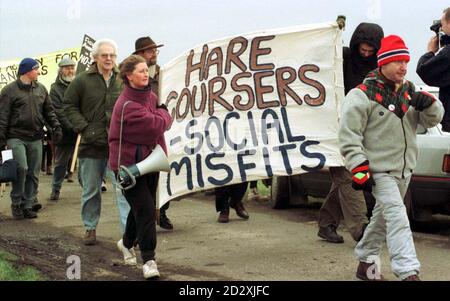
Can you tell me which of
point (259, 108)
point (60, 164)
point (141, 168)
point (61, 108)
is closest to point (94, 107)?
point (259, 108)

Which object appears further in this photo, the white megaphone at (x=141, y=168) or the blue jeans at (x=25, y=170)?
the blue jeans at (x=25, y=170)

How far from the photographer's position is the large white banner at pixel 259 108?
7.82 m

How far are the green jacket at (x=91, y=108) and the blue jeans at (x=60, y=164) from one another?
4.12 m

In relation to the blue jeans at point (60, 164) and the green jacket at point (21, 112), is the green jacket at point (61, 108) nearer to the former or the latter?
the blue jeans at point (60, 164)

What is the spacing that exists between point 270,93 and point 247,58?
408mm

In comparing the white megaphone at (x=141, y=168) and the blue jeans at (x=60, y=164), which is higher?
the white megaphone at (x=141, y=168)

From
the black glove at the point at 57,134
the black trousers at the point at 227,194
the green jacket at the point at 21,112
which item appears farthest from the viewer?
the black glove at the point at 57,134

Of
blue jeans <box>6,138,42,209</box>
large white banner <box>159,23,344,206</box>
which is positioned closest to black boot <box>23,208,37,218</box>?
blue jeans <box>6,138,42,209</box>

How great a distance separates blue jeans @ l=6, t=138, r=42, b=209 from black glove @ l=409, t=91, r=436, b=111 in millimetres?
5771

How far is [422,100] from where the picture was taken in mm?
6250

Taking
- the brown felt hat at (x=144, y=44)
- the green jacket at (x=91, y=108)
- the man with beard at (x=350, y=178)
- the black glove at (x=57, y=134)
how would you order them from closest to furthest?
the man with beard at (x=350, y=178) < the green jacket at (x=91, y=108) < the brown felt hat at (x=144, y=44) < the black glove at (x=57, y=134)

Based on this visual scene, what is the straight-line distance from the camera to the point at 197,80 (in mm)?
8484

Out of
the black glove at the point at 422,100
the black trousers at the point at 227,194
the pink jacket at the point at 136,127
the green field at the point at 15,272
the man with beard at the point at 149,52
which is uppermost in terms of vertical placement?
the man with beard at the point at 149,52

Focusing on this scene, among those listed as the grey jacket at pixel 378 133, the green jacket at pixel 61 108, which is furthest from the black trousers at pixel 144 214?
the green jacket at pixel 61 108
